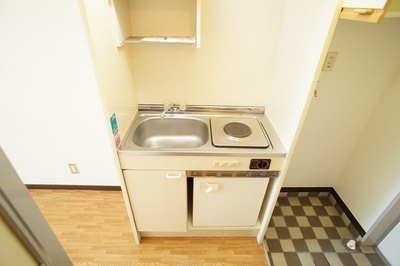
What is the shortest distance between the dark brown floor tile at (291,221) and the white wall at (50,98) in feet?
5.20

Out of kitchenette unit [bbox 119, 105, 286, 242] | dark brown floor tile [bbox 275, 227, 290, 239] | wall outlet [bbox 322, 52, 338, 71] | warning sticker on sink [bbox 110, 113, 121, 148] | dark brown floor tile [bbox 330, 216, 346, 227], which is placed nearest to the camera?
warning sticker on sink [bbox 110, 113, 121, 148]

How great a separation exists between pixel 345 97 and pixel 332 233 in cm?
110

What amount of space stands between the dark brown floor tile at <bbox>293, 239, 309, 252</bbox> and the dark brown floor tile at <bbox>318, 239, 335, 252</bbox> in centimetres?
13

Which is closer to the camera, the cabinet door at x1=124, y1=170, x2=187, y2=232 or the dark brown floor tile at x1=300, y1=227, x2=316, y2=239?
the cabinet door at x1=124, y1=170, x2=187, y2=232

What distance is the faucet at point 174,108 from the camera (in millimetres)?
1456

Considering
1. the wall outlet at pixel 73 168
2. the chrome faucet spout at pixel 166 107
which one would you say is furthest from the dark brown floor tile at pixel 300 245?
the wall outlet at pixel 73 168

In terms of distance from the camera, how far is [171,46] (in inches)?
51.1

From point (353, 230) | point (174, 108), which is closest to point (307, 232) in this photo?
point (353, 230)

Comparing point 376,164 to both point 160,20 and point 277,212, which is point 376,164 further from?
point 160,20

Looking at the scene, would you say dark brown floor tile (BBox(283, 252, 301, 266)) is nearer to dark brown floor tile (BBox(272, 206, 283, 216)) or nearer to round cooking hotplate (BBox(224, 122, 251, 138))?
dark brown floor tile (BBox(272, 206, 283, 216))

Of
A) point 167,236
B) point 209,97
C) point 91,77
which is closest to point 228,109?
point 209,97

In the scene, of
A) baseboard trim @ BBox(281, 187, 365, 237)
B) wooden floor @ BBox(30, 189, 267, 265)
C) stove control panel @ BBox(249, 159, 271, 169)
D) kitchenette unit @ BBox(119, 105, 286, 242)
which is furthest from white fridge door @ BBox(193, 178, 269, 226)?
baseboard trim @ BBox(281, 187, 365, 237)

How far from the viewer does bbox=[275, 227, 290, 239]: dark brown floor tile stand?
1578 millimetres

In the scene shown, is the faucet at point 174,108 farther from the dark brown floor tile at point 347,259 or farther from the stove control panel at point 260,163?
the dark brown floor tile at point 347,259
